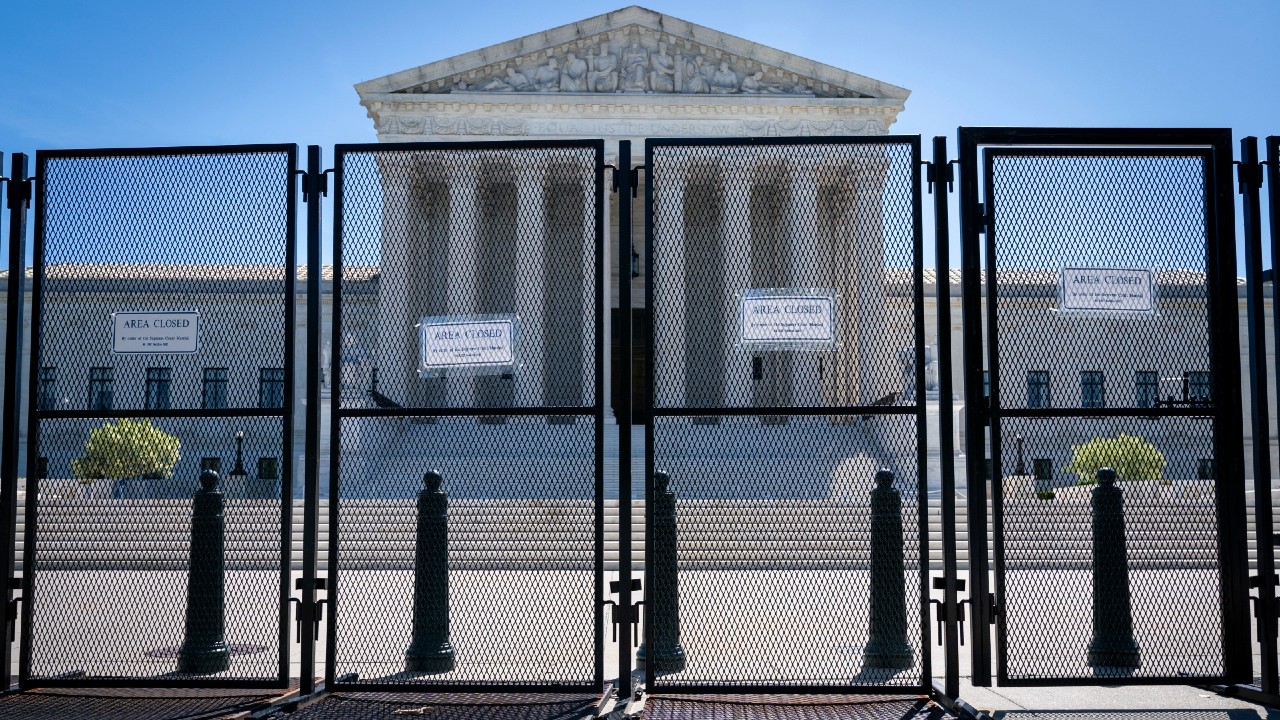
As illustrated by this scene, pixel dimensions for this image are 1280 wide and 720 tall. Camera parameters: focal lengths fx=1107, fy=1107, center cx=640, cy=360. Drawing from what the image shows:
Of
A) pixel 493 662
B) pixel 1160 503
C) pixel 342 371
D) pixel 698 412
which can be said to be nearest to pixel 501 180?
pixel 342 371

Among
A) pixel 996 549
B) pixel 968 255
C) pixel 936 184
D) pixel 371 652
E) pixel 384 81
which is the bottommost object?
pixel 371 652

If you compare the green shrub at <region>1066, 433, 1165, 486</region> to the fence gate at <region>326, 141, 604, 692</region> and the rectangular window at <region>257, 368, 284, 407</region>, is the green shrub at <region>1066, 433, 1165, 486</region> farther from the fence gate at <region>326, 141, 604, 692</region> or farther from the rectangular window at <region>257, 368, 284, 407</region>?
the rectangular window at <region>257, 368, 284, 407</region>

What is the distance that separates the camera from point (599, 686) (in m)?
5.91

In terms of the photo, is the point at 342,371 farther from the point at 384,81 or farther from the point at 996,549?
the point at 384,81

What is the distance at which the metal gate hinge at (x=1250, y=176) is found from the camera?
6207 millimetres

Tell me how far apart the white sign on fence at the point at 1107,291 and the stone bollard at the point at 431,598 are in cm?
369

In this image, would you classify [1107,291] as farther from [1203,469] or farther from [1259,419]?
[1203,469]

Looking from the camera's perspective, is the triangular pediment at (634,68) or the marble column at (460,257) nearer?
the marble column at (460,257)

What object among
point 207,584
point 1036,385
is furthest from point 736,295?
point 207,584

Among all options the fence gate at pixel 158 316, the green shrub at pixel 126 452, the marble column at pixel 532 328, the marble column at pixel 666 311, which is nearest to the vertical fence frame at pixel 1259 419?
the marble column at pixel 666 311

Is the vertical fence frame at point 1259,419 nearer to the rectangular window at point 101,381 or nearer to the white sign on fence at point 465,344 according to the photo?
the white sign on fence at point 465,344

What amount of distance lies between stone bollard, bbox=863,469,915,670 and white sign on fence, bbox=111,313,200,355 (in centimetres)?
394

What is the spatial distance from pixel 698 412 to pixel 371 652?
288 cm

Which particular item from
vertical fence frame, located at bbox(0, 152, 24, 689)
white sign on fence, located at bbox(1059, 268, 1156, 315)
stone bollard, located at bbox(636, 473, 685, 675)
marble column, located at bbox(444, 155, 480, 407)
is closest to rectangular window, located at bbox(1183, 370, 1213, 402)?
white sign on fence, located at bbox(1059, 268, 1156, 315)
